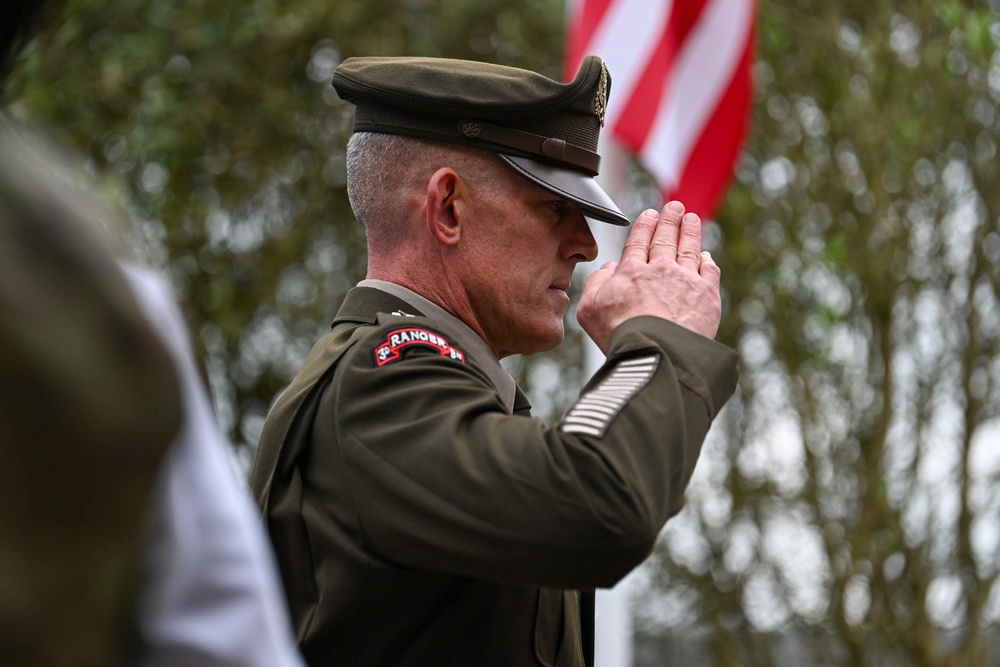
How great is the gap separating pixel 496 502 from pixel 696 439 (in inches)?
10.5

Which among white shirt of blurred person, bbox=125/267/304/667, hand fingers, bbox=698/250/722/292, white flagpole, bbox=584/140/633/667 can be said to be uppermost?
white shirt of blurred person, bbox=125/267/304/667

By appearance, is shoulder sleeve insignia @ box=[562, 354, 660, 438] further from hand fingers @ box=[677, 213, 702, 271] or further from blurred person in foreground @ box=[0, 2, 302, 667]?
blurred person in foreground @ box=[0, 2, 302, 667]

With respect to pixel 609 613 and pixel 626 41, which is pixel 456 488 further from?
pixel 626 41

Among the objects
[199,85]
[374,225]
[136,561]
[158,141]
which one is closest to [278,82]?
[199,85]

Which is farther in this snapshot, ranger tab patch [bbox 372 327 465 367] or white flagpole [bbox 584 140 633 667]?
white flagpole [bbox 584 140 633 667]

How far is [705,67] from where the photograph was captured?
5129 mm

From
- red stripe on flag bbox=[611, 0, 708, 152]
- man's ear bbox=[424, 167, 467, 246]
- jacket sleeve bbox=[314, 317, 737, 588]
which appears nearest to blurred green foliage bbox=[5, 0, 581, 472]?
red stripe on flag bbox=[611, 0, 708, 152]

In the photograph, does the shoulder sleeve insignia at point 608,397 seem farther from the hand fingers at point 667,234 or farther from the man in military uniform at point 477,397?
the hand fingers at point 667,234

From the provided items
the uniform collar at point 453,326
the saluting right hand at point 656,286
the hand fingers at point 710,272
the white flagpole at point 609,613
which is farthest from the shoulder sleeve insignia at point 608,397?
the white flagpole at point 609,613

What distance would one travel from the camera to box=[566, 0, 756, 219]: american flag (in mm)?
4840

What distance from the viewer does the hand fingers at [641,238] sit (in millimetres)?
1875

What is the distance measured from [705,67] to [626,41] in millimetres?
415

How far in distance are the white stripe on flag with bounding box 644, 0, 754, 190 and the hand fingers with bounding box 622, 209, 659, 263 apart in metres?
3.09

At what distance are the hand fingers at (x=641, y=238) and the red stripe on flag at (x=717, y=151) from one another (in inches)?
120
